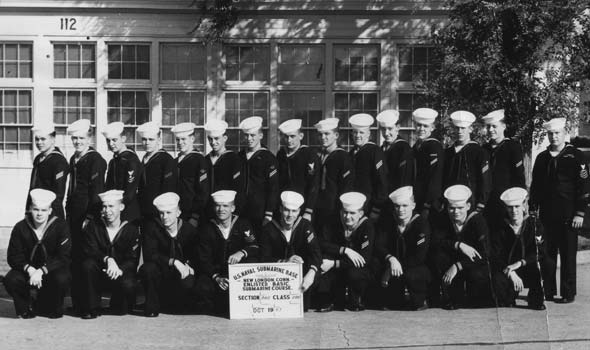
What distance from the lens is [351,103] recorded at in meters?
16.9

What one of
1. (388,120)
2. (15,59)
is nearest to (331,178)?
(388,120)

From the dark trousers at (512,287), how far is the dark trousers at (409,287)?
25.8 inches

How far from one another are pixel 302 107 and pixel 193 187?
7.20 metres

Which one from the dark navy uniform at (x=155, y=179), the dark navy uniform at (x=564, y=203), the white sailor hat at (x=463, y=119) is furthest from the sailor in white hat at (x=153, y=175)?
the dark navy uniform at (x=564, y=203)

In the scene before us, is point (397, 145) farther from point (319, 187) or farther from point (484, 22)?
point (484, 22)

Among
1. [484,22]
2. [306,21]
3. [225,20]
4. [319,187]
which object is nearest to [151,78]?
[225,20]

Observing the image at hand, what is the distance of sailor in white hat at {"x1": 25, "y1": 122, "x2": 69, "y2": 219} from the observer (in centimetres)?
976

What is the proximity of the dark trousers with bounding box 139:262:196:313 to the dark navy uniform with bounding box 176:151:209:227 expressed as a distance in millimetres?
790

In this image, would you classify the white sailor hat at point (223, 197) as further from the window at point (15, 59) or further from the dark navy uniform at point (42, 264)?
the window at point (15, 59)

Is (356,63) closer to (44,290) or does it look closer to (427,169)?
(427,169)

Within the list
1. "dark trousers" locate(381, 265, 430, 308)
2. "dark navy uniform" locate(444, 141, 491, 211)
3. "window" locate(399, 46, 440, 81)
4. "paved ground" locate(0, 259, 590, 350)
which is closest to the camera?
"paved ground" locate(0, 259, 590, 350)

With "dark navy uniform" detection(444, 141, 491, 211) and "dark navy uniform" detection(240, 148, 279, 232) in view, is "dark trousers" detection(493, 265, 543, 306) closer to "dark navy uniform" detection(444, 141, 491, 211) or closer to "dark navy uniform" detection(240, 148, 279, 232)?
"dark navy uniform" detection(444, 141, 491, 211)

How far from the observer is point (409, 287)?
360 inches

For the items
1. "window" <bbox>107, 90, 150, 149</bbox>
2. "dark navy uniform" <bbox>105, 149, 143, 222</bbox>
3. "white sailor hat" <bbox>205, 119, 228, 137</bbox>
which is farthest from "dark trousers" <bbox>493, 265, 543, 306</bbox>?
"window" <bbox>107, 90, 150, 149</bbox>
